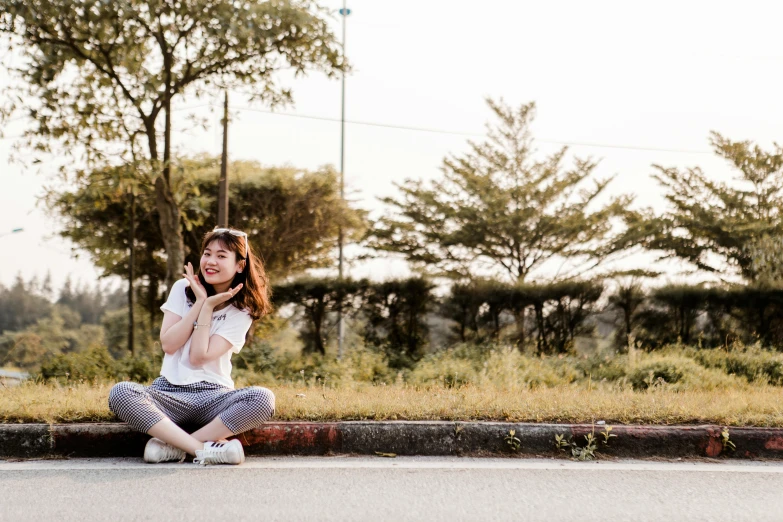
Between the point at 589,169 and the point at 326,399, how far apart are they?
20750 millimetres

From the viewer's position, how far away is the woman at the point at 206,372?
4023 mm

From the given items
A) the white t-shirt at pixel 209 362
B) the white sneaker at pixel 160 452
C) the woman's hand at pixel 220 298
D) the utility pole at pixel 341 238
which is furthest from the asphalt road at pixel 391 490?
the utility pole at pixel 341 238

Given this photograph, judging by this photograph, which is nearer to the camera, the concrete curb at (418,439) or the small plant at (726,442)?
the concrete curb at (418,439)

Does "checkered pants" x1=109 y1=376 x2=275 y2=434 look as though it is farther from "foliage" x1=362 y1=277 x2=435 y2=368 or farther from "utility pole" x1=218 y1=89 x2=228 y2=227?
"utility pole" x1=218 y1=89 x2=228 y2=227

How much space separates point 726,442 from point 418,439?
2001mm

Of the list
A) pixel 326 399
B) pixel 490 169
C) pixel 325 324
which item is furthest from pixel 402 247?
pixel 326 399

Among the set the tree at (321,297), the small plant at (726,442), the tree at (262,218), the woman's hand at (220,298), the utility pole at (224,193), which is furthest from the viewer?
the tree at (262,218)

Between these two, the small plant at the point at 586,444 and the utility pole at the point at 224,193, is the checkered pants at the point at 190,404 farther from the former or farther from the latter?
the utility pole at the point at 224,193

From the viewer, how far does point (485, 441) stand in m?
4.46

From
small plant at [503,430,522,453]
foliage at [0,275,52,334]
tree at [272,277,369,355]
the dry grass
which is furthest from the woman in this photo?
foliage at [0,275,52,334]

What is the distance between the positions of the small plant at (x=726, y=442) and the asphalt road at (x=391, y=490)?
192 mm

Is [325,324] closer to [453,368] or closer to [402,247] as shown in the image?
[453,368]

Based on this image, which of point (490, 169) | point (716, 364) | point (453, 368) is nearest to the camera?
point (453, 368)

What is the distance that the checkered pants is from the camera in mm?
4004
